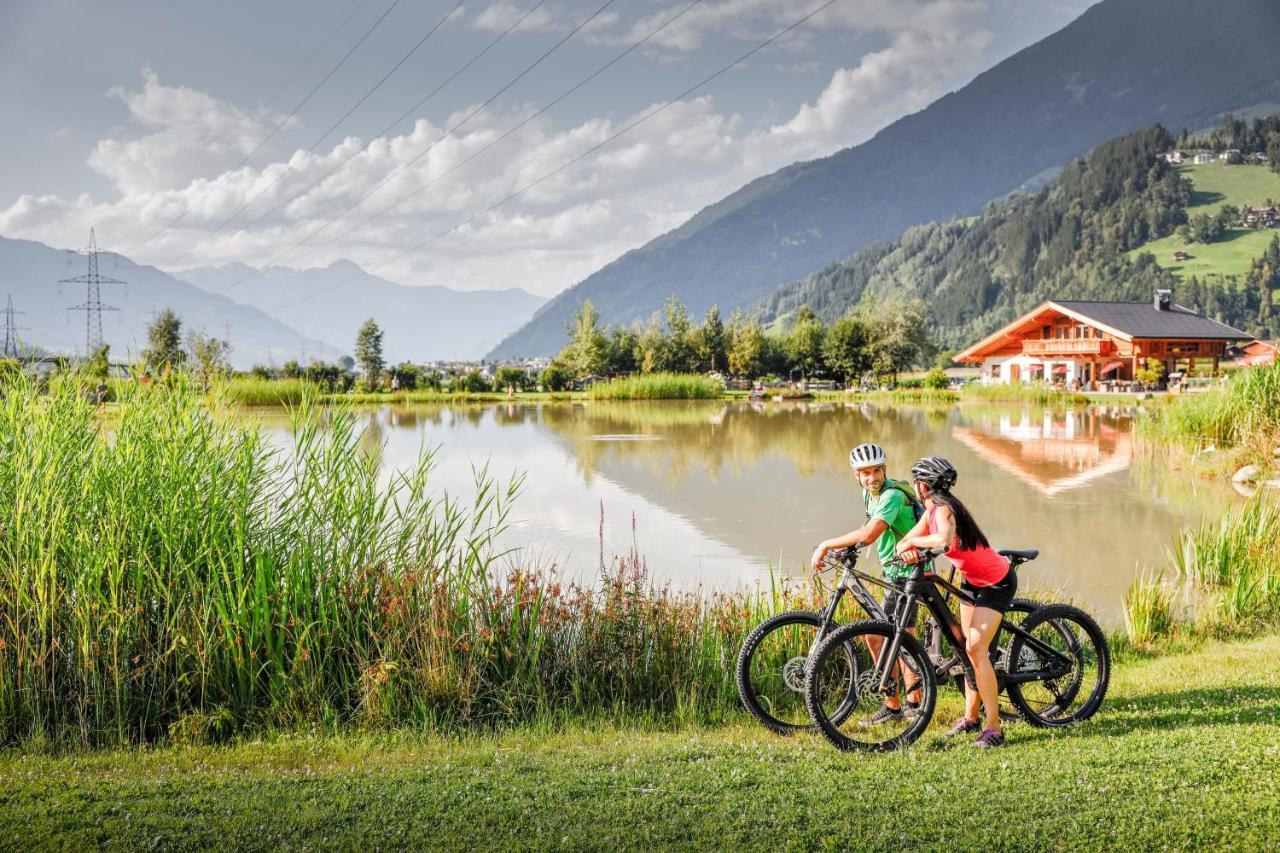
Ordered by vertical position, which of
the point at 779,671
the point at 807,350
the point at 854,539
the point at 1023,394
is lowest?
the point at 779,671

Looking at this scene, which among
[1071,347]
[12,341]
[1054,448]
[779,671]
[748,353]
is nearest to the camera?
[779,671]

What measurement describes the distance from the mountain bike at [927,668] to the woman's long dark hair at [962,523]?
0.17m

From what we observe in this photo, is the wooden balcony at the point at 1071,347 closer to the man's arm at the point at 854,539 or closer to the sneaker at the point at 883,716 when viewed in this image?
the sneaker at the point at 883,716

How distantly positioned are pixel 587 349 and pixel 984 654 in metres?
51.7

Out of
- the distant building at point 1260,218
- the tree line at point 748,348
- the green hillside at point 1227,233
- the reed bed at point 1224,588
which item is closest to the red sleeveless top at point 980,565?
the reed bed at point 1224,588

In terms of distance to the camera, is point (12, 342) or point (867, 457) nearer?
point (867, 457)

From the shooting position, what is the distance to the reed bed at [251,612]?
18.4ft

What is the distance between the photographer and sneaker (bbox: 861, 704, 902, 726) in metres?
5.06

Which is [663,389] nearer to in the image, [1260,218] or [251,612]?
[251,612]

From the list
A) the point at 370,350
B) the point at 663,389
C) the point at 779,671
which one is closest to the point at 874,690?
the point at 779,671

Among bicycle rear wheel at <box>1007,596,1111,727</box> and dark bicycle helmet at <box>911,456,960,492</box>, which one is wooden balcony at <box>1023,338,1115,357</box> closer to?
bicycle rear wheel at <box>1007,596,1111,727</box>

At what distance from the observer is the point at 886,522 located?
5012 millimetres

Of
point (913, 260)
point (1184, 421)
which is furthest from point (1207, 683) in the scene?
point (913, 260)

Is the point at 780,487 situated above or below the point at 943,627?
below
